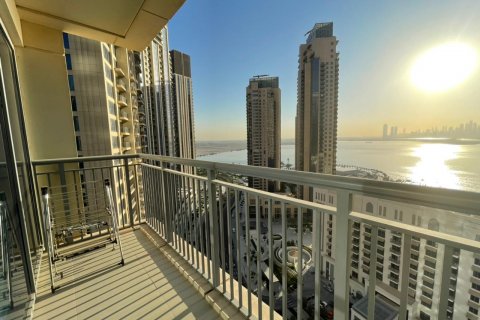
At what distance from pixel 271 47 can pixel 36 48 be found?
11818 millimetres

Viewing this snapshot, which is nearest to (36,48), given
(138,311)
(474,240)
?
(138,311)

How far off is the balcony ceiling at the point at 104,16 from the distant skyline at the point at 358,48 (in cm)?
29

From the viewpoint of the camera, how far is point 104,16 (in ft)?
7.75

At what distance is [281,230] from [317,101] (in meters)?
13.1

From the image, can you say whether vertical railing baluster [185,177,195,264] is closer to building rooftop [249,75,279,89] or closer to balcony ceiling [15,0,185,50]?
balcony ceiling [15,0,185,50]

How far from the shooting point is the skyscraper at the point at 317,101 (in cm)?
1138

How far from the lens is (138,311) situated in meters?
1.65

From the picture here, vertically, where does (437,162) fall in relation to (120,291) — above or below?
above

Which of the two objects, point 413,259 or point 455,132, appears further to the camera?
point 455,132

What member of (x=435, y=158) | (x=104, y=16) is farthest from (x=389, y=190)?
(x=104, y=16)

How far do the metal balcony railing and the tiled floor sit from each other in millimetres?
239

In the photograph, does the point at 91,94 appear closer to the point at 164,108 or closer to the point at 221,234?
the point at 164,108

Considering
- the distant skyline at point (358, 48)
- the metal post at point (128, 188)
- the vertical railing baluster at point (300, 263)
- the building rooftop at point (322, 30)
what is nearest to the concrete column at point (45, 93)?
the metal post at point (128, 188)

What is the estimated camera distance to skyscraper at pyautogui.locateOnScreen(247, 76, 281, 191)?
18.5m
